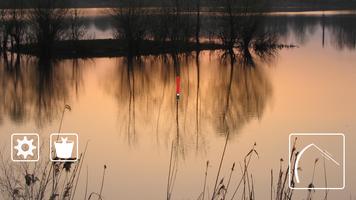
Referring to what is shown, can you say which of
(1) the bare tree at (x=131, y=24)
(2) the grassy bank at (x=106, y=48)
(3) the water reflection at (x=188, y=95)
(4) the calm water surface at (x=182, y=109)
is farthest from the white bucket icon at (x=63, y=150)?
(1) the bare tree at (x=131, y=24)

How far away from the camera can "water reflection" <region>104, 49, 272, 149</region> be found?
980 centimetres

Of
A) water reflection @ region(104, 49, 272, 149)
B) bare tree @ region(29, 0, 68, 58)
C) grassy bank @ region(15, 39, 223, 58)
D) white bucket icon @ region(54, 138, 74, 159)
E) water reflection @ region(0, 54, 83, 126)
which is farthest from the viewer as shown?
bare tree @ region(29, 0, 68, 58)

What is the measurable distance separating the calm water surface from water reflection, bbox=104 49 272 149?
31 millimetres

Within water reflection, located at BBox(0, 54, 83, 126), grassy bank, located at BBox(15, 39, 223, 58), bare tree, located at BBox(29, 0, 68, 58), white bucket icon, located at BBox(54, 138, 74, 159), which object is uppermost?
bare tree, located at BBox(29, 0, 68, 58)

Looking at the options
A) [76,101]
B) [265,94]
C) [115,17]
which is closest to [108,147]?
[76,101]

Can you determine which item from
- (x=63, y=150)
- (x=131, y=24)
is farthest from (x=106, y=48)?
(x=63, y=150)

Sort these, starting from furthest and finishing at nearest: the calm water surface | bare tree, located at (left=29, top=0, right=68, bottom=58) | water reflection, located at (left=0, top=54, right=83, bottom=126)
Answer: bare tree, located at (left=29, top=0, right=68, bottom=58) → water reflection, located at (left=0, top=54, right=83, bottom=126) → the calm water surface

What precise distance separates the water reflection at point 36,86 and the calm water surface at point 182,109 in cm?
3

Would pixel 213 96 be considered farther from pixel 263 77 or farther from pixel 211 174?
pixel 211 174

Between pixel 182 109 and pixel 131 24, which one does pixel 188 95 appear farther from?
pixel 131 24

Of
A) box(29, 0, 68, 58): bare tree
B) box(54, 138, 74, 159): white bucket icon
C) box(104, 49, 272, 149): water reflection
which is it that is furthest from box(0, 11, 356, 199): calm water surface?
box(54, 138, 74, 159): white bucket icon

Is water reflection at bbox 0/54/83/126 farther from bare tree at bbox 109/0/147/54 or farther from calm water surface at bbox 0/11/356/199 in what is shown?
bare tree at bbox 109/0/147/54

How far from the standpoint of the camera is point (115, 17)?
26188 millimetres

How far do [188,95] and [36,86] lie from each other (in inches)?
193
